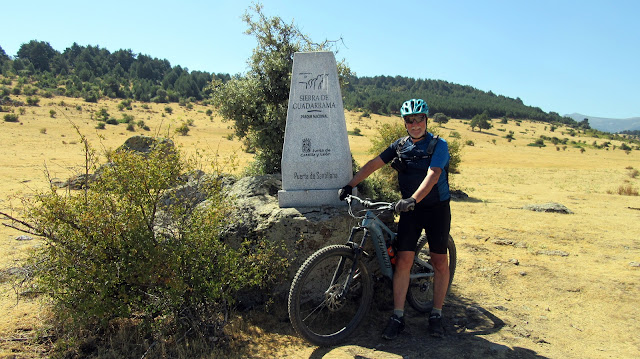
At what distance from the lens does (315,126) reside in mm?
5293

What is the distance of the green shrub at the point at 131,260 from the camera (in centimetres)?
378

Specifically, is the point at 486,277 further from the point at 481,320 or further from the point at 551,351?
the point at 551,351

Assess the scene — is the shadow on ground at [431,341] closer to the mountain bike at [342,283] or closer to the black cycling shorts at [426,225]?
the mountain bike at [342,283]

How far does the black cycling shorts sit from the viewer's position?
4145mm

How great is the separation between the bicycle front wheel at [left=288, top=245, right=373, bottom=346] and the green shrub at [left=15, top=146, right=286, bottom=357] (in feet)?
1.74

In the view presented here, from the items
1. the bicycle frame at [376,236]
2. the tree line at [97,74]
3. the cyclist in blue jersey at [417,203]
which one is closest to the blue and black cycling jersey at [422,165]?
the cyclist in blue jersey at [417,203]

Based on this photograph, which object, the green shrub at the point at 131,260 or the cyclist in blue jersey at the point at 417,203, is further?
the cyclist in blue jersey at the point at 417,203

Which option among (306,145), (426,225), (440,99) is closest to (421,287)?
(426,225)

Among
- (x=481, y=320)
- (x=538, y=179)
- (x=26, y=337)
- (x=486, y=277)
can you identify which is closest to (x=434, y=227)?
(x=481, y=320)

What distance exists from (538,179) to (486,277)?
1663cm

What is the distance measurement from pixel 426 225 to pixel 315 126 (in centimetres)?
191

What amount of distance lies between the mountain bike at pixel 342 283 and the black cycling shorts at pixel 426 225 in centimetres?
21

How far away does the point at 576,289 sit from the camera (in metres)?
5.80

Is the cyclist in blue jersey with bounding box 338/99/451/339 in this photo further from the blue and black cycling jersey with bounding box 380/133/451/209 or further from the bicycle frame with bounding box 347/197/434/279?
the bicycle frame with bounding box 347/197/434/279
